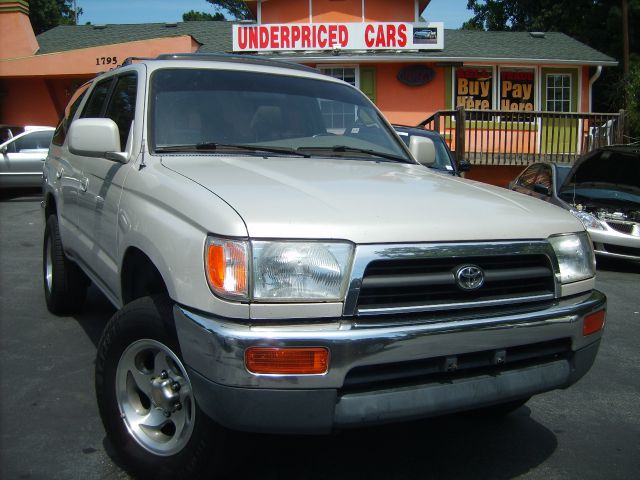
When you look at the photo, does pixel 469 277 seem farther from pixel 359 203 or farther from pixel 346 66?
pixel 346 66

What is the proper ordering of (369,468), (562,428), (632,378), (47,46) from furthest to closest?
(47,46), (632,378), (562,428), (369,468)

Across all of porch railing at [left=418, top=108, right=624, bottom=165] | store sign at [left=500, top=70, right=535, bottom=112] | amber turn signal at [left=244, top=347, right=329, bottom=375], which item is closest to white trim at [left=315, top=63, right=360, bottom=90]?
porch railing at [left=418, top=108, right=624, bottom=165]

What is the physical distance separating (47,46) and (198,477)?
76.8 ft

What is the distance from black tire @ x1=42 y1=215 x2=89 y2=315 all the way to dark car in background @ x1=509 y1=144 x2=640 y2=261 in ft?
20.2

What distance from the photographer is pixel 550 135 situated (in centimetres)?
1791

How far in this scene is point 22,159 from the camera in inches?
577

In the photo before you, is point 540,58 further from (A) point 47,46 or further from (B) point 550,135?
(A) point 47,46

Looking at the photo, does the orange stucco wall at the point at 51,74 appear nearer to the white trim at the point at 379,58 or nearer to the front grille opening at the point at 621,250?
the white trim at the point at 379,58

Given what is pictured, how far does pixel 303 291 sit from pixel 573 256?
4.36 ft

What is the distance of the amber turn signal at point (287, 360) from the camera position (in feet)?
7.82

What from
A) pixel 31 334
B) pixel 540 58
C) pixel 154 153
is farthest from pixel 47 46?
pixel 154 153

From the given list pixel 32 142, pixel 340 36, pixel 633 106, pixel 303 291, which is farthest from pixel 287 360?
pixel 633 106

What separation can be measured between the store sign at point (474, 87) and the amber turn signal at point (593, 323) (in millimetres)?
17197

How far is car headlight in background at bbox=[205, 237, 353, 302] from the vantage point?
2441 millimetres
